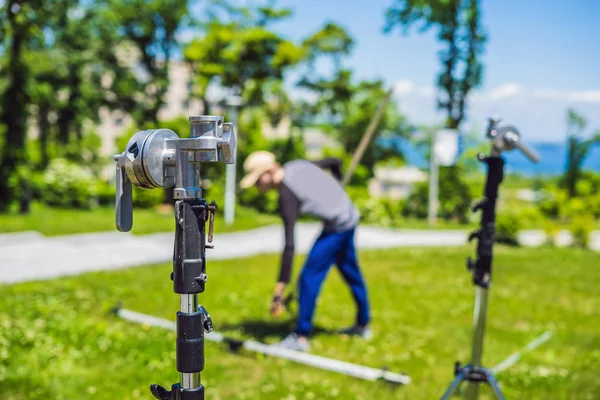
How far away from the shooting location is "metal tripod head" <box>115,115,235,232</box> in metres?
2.38

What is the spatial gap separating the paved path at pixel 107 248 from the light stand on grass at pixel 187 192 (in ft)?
26.3

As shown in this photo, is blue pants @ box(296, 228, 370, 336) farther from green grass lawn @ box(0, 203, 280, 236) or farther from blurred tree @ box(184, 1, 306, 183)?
blurred tree @ box(184, 1, 306, 183)

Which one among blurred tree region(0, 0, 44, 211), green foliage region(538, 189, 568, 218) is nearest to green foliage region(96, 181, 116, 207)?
blurred tree region(0, 0, 44, 211)

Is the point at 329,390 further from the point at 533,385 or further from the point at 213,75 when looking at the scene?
the point at 213,75

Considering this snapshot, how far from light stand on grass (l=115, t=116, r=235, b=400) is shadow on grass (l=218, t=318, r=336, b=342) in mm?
4069

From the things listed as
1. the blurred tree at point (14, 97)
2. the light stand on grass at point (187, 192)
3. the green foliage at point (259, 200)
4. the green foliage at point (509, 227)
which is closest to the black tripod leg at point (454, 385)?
the light stand on grass at point (187, 192)

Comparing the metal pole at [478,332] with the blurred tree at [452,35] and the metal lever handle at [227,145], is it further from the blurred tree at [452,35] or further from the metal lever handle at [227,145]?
the blurred tree at [452,35]

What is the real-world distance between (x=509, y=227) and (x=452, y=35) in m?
6.30

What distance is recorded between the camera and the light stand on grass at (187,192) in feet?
7.81

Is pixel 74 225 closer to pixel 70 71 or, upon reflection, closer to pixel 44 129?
pixel 70 71

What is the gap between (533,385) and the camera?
17.0 ft

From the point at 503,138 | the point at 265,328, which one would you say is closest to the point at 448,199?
the point at 265,328

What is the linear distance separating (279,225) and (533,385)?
49.0ft

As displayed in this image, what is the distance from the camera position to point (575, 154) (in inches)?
1366
